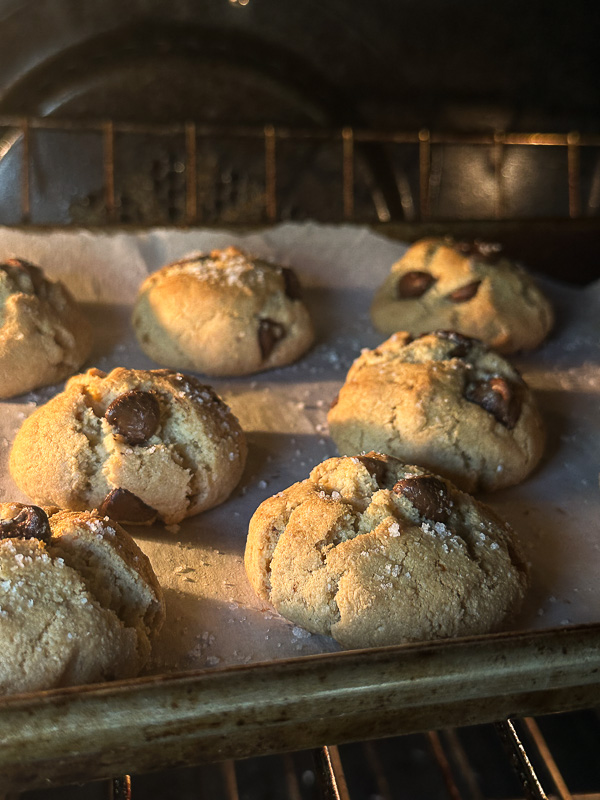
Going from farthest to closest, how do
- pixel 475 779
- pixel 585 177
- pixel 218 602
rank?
1. pixel 585 177
2. pixel 475 779
3. pixel 218 602

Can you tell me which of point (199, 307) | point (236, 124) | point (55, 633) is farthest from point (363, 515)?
point (236, 124)

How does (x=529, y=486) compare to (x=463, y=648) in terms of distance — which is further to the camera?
(x=529, y=486)

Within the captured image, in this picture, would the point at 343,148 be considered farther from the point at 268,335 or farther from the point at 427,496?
the point at 427,496

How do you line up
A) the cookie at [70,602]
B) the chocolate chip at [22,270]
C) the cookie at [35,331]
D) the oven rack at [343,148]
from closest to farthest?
the cookie at [70,602] < the cookie at [35,331] < the chocolate chip at [22,270] < the oven rack at [343,148]

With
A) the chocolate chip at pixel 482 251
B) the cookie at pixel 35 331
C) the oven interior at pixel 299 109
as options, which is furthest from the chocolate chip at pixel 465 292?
the cookie at pixel 35 331

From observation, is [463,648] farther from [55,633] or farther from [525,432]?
[525,432]

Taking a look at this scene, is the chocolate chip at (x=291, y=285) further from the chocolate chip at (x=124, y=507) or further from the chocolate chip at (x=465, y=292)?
the chocolate chip at (x=124, y=507)
